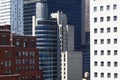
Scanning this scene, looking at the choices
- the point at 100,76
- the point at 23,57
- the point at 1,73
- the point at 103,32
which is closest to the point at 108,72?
the point at 100,76

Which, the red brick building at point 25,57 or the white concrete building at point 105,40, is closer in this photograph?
the white concrete building at point 105,40

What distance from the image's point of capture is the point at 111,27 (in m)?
96.9

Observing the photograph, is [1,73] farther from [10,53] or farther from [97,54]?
[97,54]

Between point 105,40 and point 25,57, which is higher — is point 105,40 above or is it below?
above

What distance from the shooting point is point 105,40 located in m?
97.4

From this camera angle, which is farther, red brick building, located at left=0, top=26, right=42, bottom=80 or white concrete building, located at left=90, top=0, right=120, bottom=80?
red brick building, located at left=0, top=26, right=42, bottom=80

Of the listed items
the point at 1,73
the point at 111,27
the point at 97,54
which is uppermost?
the point at 111,27

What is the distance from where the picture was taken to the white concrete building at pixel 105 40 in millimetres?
95875

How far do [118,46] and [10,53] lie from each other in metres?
50.9

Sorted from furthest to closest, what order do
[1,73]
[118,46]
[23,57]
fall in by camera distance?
[23,57]
[1,73]
[118,46]

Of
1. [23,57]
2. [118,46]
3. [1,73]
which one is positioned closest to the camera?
[118,46]

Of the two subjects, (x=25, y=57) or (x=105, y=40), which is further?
(x=25, y=57)

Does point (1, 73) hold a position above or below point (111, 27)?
below

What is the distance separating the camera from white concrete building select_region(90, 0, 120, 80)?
95.9 m
